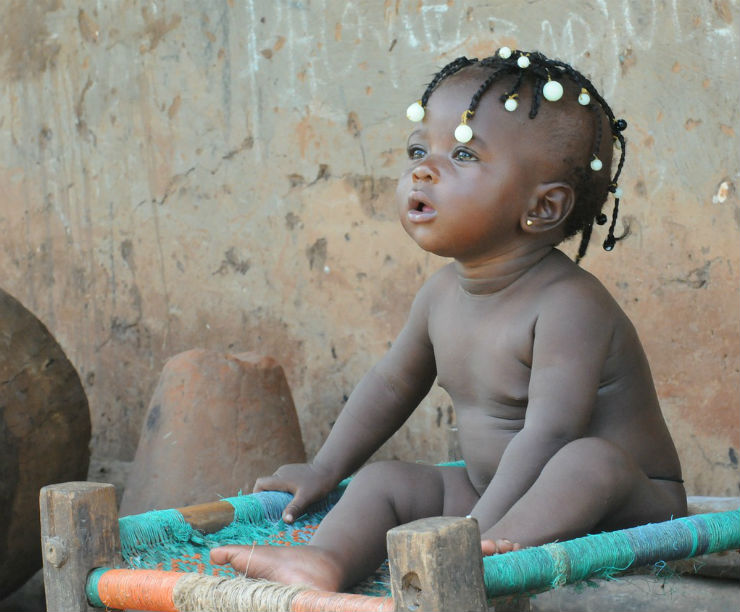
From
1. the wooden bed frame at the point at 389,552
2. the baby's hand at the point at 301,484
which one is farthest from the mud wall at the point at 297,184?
the baby's hand at the point at 301,484

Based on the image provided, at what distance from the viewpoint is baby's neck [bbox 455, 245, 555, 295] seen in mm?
1895

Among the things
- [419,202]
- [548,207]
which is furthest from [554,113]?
[419,202]

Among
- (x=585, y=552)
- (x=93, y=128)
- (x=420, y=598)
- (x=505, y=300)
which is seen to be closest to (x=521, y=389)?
(x=505, y=300)

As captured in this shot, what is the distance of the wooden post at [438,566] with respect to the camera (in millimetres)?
1267

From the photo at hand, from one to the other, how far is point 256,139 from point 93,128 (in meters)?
0.70

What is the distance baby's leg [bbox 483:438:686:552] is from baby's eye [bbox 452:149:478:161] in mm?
478

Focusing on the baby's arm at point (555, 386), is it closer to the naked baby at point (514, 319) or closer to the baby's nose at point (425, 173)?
the naked baby at point (514, 319)

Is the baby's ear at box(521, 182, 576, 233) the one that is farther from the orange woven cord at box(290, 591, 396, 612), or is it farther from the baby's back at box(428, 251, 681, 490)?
the orange woven cord at box(290, 591, 396, 612)

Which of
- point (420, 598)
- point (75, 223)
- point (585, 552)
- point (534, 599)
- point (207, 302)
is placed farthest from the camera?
point (75, 223)

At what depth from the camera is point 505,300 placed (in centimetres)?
189

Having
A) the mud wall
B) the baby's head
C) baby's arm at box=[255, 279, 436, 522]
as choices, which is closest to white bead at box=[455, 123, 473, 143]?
the baby's head

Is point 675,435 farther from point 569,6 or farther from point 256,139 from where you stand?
point 256,139

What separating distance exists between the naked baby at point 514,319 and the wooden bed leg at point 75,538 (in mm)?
301

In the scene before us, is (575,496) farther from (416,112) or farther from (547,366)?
(416,112)
